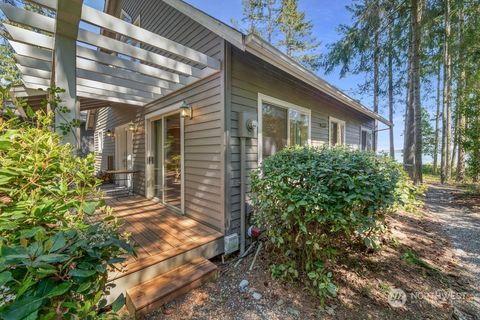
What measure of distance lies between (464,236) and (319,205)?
3.66m

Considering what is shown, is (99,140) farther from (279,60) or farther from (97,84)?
(279,60)

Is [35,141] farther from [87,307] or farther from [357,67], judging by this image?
[357,67]

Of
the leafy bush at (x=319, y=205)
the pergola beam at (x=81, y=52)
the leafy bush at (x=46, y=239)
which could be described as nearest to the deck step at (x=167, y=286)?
the leafy bush at (x=319, y=205)

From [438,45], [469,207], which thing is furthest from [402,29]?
[469,207]

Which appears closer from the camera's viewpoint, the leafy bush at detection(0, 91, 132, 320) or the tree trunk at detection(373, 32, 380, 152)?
the leafy bush at detection(0, 91, 132, 320)

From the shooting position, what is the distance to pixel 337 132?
7.15 metres

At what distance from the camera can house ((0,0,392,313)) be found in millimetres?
Answer: 2297

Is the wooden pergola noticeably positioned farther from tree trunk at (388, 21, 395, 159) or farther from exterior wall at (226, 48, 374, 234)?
tree trunk at (388, 21, 395, 159)

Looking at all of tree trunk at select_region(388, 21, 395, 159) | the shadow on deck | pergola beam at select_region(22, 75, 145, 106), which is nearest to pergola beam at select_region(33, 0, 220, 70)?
the shadow on deck

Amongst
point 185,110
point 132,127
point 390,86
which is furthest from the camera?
point 390,86

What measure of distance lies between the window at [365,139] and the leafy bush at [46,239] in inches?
388

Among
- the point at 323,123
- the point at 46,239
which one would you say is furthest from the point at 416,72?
the point at 46,239

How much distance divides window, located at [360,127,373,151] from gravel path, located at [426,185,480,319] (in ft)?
10.1

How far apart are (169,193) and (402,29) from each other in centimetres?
985
